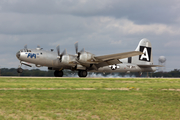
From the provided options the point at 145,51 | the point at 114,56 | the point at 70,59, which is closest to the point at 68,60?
the point at 70,59

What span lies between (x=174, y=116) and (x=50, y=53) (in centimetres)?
3636

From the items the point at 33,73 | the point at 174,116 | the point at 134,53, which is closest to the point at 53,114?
the point at 174,116

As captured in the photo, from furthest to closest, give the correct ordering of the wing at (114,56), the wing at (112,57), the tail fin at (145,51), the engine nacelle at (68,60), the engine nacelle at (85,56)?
1. the tail fin at (145,51)
2. the engine nacelle at (68,60)
3. the engine nacelle at (85,56)
4. the wing at (112,57)
5. the wing at (114,56)

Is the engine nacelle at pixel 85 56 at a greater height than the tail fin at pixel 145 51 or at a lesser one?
lesser

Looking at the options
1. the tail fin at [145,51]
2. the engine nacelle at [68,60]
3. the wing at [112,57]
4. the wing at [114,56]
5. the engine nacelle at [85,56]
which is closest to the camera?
the wing at [114,56]

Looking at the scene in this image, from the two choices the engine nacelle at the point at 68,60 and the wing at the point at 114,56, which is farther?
the engine nacelle at the point at 68,60

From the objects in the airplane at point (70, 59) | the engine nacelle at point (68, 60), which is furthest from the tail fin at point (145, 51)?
the engine nacelle at point (68, 60)

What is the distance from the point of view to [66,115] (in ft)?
37.4

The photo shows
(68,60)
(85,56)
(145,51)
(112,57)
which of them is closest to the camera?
(85,56)

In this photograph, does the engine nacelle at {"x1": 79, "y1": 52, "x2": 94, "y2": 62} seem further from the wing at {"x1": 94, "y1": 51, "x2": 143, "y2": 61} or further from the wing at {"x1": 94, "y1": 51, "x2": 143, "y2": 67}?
the wing at {"x1": 94, "y1": 51, "x2": 143, "y2": 61}

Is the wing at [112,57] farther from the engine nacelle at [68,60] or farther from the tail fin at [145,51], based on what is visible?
the tail fin at [145,51]

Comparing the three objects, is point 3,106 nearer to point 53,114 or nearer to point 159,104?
point 53,114

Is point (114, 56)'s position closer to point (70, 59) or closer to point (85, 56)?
point (85, 56)

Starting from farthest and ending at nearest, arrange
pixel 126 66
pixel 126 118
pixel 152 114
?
pixel 126 66 < pixel 152 114 < pixel 126 118
